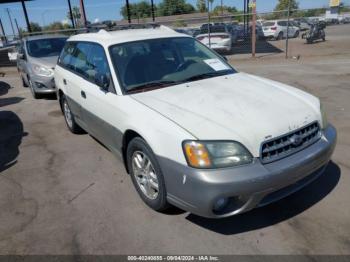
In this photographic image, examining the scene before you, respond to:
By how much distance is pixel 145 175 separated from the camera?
321 cm

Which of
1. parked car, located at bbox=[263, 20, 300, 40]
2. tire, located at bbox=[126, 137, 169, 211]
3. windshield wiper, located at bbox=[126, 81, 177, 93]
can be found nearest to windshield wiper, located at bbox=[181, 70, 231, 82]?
windshield wiper, located at bbox=[126, 81, 177, 93]

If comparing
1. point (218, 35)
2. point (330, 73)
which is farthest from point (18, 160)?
point (218, 35)

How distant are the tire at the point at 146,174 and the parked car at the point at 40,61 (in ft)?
18.7

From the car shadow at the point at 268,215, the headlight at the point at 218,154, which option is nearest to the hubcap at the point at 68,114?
the car shadow at the point at 268,215

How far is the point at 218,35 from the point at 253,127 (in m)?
14.8

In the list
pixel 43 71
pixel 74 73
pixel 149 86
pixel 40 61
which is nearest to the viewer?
pixel 149 86

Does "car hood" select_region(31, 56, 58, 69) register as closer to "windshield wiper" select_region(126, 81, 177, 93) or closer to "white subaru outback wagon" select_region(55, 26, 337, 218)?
"white subaru outback wagon" select_region(55, 26, 337, 218)

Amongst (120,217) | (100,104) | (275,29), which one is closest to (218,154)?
(120,217)

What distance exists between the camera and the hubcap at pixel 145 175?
10.1 ft

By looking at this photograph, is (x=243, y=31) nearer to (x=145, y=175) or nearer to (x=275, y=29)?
(x=275, y=29)

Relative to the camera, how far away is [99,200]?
3.54 m

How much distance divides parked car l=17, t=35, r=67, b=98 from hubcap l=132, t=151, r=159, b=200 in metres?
5.75

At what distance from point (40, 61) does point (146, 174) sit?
21.6ft

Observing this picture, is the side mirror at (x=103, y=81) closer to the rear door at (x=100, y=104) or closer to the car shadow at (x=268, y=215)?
the rear door at (x=100, y=104)
